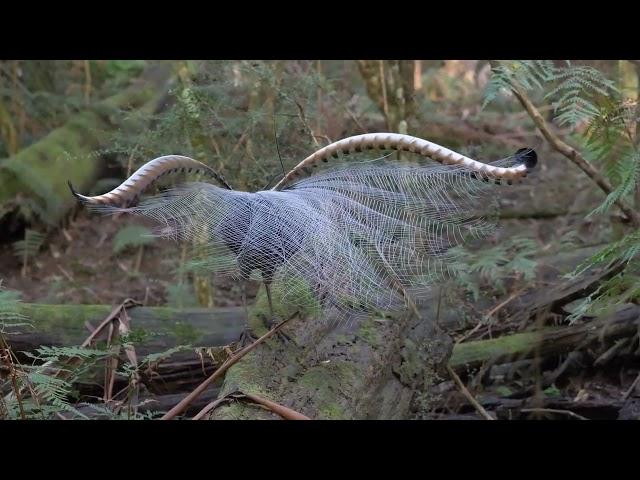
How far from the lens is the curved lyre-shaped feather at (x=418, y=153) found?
2039 millimetres

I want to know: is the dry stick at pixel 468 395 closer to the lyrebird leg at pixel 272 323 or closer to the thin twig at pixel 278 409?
the lyrebird leg at pixel 272 323

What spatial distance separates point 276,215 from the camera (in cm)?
221

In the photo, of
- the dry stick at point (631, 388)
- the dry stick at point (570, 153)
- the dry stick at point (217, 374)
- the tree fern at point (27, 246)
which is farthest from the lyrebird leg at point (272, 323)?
the tree fern at point (27, 246)

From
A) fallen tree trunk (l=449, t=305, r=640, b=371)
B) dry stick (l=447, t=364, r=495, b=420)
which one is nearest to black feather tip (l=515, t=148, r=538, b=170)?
dry stick (l=447, t=364, r=495, b=420)

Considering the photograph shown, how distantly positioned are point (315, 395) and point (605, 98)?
1678 mm

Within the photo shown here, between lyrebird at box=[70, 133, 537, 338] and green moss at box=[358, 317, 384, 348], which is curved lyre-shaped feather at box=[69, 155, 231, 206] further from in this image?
green moss at box=[358, 317, 384, 348]

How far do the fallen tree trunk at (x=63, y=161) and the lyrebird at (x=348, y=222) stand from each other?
322 cm

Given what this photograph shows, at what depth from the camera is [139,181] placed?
6.99 ft

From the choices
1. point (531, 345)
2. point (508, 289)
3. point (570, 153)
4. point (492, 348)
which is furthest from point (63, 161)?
point (570, 153)

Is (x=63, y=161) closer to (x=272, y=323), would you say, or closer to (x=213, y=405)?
(x=272, y=323)

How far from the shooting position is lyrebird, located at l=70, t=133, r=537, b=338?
83.3 inches

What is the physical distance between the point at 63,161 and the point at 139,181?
14.2ft

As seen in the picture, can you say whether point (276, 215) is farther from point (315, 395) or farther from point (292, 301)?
point (315, 395)
